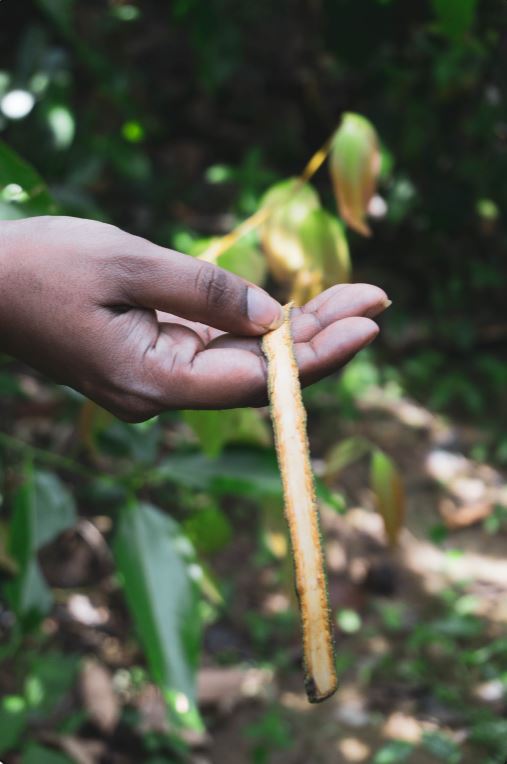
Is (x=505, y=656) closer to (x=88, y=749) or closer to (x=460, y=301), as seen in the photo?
(x=88, y=749)

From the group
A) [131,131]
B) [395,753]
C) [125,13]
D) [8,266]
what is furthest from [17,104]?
[395,753]

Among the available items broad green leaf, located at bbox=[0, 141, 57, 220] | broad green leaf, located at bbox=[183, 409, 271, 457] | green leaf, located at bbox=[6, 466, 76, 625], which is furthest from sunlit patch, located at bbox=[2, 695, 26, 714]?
broad green leaf, located at bbox=[0, 141, 57, 220]

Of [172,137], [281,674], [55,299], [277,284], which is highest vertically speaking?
[55,299]

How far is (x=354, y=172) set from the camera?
0.81 m

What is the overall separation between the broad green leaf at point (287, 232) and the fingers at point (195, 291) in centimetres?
24

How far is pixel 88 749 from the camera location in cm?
135

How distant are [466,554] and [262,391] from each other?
58.5 inches

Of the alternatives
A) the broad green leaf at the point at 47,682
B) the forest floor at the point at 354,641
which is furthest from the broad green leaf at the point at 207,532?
the broad green leaf at the point at 47,682

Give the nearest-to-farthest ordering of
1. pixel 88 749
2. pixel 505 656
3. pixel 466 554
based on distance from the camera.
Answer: pixel 88 749
pixel 505 656
pixel 466 554

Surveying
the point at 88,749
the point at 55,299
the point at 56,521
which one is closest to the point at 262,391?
the point at 55,299

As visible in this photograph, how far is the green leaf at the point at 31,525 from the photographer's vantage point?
39.1 inches

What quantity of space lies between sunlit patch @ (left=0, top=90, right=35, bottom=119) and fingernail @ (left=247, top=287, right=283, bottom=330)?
0.86m

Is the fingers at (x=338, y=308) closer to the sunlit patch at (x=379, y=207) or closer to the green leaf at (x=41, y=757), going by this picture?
the green leaf at (x=41, y=757)

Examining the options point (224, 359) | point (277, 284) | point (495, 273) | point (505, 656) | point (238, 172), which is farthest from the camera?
point (495, 273)
